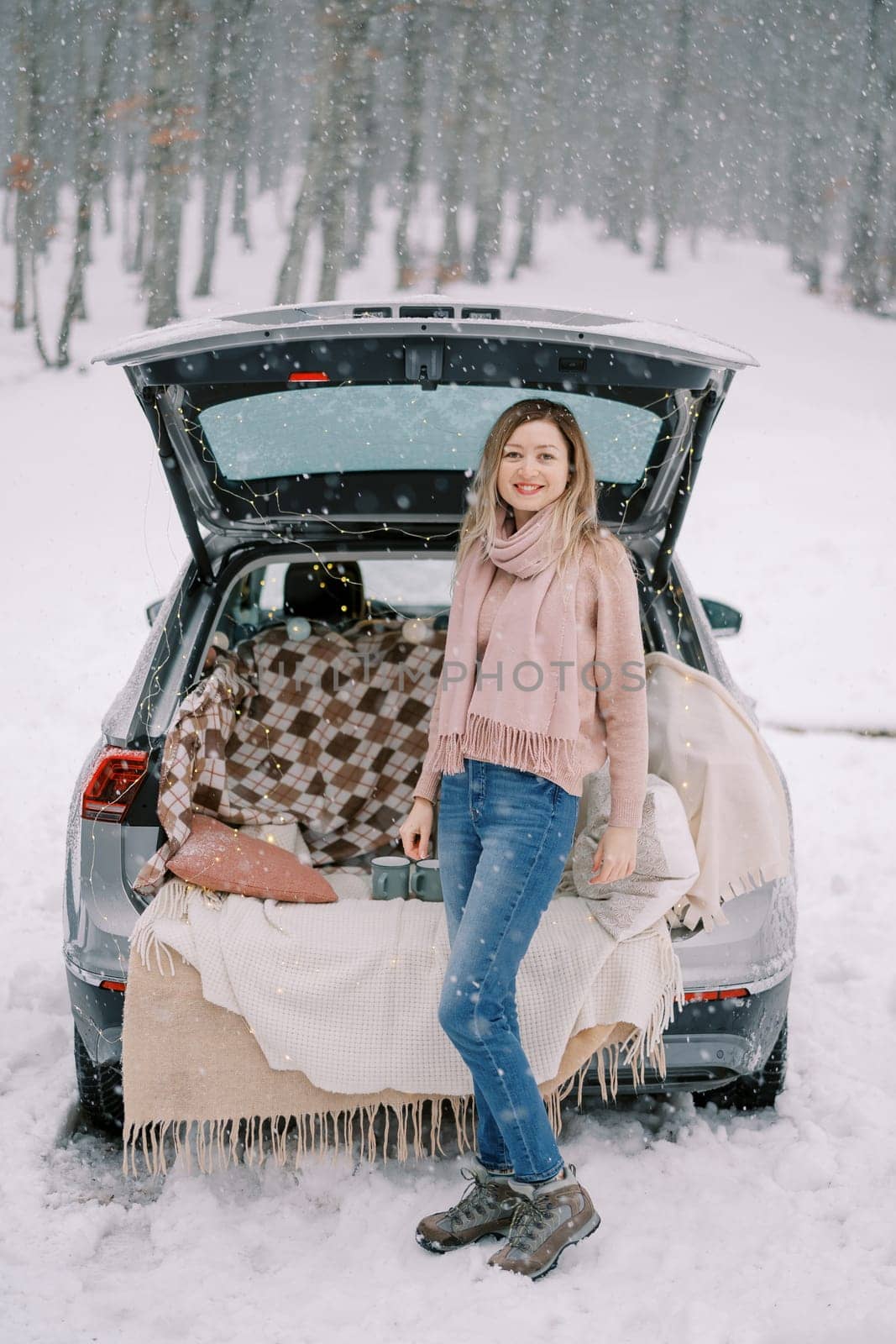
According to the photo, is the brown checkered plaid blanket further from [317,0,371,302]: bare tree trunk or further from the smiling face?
[317,0,371,302]: bare tree trunk

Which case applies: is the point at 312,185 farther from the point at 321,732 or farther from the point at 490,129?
the point at 321,732

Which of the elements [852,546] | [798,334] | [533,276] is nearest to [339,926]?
[852,546]

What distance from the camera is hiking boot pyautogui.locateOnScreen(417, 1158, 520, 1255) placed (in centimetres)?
240

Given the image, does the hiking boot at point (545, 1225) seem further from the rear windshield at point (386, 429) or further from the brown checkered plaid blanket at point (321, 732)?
the rear windshield at point (386, 429)

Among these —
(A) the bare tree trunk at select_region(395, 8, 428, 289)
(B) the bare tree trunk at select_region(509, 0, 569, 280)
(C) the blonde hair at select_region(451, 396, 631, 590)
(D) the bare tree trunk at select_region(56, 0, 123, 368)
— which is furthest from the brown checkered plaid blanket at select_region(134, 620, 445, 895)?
(B) the bare tree trunk at select_region(509, 0, 569, 280)

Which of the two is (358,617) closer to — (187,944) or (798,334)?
(187,944)

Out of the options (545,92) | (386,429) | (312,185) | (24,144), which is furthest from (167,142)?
(386,429)

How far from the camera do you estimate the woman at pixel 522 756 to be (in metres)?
2.29

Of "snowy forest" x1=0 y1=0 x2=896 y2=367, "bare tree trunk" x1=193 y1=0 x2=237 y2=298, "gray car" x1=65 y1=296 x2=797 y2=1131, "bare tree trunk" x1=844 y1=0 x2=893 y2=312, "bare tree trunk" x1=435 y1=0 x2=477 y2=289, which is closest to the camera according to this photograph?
"gray car" x1=65 y1=296 x2=797 y2=1131

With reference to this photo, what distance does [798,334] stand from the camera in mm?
21297

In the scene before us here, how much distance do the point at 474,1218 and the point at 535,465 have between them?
172cm

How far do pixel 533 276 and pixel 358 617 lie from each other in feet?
81.7

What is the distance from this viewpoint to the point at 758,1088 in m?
2.97

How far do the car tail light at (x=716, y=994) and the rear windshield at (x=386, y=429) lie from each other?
1.43 m
